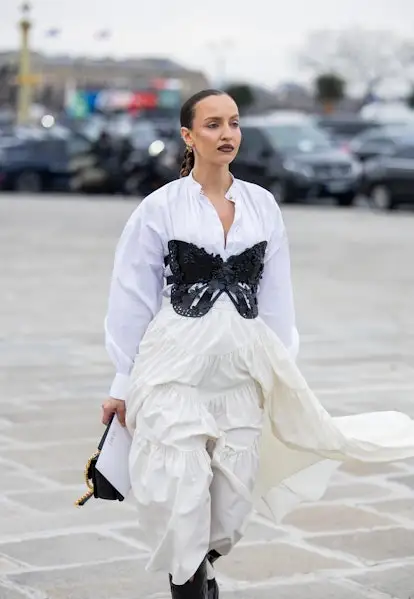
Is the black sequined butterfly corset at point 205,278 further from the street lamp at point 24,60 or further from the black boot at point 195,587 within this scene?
the street lamp at point 24,60

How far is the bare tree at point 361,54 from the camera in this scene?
97250 mm

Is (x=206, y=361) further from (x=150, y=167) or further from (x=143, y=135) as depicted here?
(x=143, y=135)

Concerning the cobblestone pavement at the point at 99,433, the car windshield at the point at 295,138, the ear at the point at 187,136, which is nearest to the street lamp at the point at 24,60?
the car windshield at the point at 295,138

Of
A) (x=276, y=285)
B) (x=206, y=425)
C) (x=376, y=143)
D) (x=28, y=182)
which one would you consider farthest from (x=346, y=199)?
(x=206, y=425)

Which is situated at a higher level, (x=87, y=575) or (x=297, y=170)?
(x=87, y=575)

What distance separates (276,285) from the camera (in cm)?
420

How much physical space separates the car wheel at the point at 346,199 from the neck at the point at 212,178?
22.9 m

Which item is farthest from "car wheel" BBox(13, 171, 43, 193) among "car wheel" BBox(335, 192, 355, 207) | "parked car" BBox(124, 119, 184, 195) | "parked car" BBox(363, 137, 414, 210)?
"parked car" BBox(363, 137, 414, 210)

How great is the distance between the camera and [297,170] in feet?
86.5

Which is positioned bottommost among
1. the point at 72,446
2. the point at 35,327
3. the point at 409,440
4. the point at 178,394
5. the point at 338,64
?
the point at 338,64

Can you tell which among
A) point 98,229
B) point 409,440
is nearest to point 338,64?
point 98,229

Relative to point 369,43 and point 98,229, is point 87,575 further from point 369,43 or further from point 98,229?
point 369,43

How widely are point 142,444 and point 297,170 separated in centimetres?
2266

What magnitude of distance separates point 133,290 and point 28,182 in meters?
26.9
